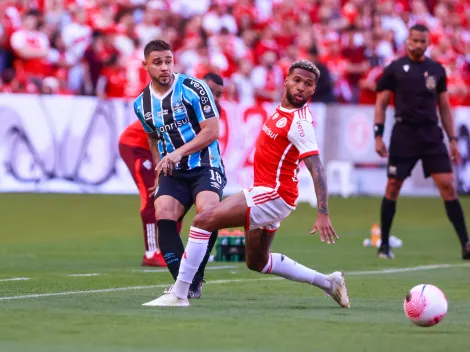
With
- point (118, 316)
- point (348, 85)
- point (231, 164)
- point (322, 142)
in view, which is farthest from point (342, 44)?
point (118, 316)

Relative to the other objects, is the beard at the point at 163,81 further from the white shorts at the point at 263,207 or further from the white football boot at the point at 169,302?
the white football boot at the point at 169,302

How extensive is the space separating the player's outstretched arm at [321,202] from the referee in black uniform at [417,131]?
516 centimetres

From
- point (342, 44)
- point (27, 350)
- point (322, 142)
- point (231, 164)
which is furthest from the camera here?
point (342, 44)

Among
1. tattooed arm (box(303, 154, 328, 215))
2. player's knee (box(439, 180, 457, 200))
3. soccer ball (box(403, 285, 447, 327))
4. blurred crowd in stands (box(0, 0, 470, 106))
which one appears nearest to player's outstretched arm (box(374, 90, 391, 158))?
player's knee (box(439, 180, 457, 200))

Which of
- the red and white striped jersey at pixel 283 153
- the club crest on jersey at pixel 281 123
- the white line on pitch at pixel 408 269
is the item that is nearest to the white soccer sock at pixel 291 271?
the red and white striped jersey at pixel 283 153

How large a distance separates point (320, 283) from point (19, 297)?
2295mm

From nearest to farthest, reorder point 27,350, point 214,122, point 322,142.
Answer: point 27,350 < point 214,122 < point 322,142

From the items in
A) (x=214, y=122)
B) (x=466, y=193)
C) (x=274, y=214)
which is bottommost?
(x=466, y=193)

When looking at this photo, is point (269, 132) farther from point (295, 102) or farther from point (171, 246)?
point (171, 246)

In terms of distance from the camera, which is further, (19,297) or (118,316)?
(19,297)

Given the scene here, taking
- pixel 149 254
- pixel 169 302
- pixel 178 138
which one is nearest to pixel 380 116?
pixel 149 254

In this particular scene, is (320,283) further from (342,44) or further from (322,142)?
(342,44)

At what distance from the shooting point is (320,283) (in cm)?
929

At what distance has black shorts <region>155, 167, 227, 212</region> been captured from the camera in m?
9.84
